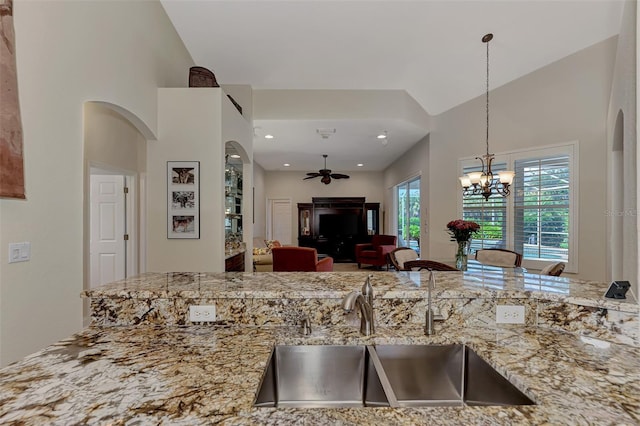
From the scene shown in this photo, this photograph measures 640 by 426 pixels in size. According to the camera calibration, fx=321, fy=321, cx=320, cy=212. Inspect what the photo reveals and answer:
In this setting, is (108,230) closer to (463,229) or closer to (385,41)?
(385,41)

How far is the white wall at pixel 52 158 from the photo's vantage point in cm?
172

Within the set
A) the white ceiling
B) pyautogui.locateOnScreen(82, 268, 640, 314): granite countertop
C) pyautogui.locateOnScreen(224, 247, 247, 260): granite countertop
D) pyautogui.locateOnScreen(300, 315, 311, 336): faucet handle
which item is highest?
the white ceiling

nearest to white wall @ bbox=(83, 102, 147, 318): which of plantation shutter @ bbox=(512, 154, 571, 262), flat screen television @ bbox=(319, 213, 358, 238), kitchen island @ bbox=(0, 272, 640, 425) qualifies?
kitchen island @ bbox=(0, 272, 640, 425)

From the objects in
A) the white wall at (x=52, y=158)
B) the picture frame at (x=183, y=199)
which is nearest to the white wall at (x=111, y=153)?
the picture frame at (x=183, y=199)

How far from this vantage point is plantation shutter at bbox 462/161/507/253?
14.3 ft

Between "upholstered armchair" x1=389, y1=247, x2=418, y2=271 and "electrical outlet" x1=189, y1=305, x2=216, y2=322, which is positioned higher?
"electrical outlet" x1=189, y1=305, x2=216, y2=322

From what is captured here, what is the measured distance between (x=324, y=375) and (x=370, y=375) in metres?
0.17

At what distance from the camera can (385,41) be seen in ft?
12.1

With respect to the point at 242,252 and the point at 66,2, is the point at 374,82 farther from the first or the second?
the point at 66,2

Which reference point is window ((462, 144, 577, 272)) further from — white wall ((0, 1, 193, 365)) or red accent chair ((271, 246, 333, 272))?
white wall ((0, 1, 193, 365))

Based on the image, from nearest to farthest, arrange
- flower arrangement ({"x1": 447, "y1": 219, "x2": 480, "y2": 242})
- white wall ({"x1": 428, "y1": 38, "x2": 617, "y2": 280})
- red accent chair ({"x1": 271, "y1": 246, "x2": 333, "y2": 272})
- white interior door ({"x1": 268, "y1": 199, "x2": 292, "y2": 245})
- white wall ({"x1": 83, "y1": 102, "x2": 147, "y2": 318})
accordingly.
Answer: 1. flower arrangement ({"x1": 447, "y1": 219, "x2": 480, "y2": 242})
2. white wall ({"x1": 428, "y1": 38, "x2": 617, "y2": 280})
3. white wall ({"x1": 83, "y1": 102, "x2": 147, "y2": 318})
4. red accent chair ({"x1": 271, "y1": 246, "x2": 333, "y2": 272})
5. white interior door ({"x1": 268, "y1": 199, "x2": 292, "y2": 245})

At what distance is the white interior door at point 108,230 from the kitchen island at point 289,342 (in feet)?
10.3

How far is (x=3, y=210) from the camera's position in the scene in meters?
1.63

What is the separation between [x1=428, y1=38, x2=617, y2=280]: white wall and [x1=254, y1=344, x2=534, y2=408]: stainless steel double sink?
332cm
